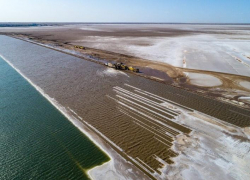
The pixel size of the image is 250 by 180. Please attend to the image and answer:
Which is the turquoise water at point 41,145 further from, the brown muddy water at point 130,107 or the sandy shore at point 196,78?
the sandy shore at point 196,78

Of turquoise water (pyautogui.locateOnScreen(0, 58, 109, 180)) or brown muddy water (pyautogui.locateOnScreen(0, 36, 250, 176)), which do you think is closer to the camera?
turquoise water (pyautogui.locateOnScreen(0, 58, 109, 180))

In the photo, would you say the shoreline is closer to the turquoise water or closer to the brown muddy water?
the turquoise water

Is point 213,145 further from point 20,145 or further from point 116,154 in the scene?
point 20,145

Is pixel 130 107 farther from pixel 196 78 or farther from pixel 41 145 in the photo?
pixel 196 78

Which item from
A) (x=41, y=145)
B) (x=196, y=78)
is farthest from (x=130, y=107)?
(x=196, y=78)

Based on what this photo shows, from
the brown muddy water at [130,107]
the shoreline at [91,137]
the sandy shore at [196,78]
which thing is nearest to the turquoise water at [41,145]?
the shoreline at [91,137]

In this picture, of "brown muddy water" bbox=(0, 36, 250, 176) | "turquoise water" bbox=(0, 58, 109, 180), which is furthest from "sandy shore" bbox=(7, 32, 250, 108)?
"turquoise water" bbox=(0, 58, 109, 180)

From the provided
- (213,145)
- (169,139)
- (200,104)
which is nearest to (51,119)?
(169,139)
